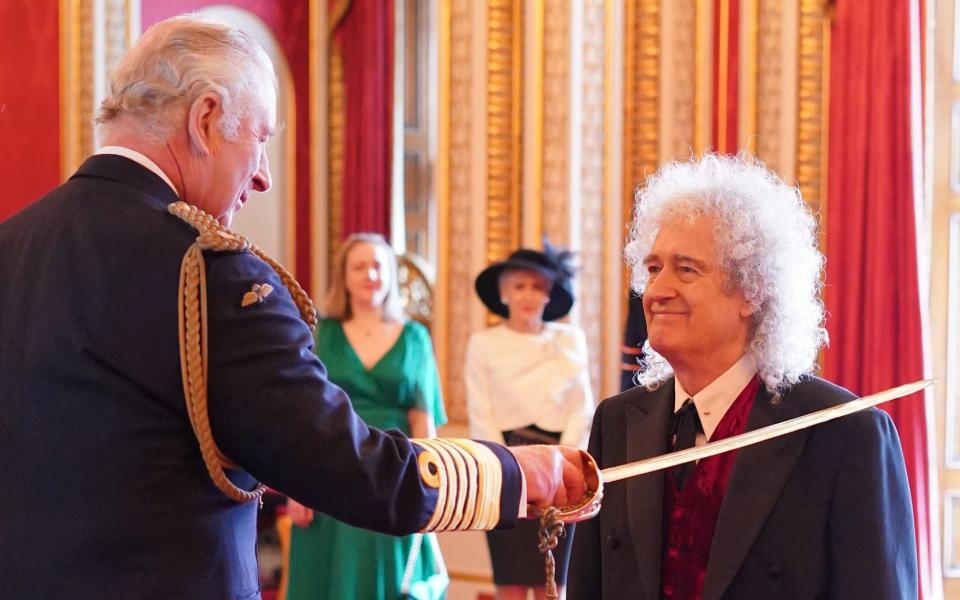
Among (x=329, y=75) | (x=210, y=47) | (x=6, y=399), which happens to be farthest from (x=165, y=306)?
(x=329, y=75)

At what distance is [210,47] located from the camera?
6.47ft

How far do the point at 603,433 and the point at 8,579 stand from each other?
1184 mm

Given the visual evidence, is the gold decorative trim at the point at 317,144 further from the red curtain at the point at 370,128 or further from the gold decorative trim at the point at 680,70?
the gold decorative trim at the point at 680,70

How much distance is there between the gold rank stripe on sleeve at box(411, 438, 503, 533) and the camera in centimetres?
205

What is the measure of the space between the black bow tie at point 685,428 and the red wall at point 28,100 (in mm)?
4127

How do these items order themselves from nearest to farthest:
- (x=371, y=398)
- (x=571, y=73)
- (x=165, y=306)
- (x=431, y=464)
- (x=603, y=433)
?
(x=165, y=306), (x=431, y=464), (x=603, y=433), (x=371, y=398), (x=571, y=73)

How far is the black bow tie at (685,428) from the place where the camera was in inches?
94.6

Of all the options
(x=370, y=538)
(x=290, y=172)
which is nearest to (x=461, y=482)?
(x=370, y=538)

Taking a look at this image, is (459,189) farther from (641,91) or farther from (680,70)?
(680,70)

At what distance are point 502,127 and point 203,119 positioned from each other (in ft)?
15.4

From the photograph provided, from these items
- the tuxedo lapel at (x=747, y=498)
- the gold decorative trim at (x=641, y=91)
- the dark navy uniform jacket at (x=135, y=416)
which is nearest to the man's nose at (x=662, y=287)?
the tuxedo lapel at (x=747, y=498)

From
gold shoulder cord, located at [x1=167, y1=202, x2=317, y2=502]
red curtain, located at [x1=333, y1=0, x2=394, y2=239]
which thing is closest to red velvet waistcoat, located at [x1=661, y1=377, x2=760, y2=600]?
gold shoulder cord, located at [x1=167, y1=202, x2=317, y2=502]

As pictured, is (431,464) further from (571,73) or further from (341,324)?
(571,73)

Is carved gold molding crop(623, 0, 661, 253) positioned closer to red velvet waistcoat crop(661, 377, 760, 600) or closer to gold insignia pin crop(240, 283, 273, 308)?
red velvet waistcoat crop(661, 377, 760, 600)
